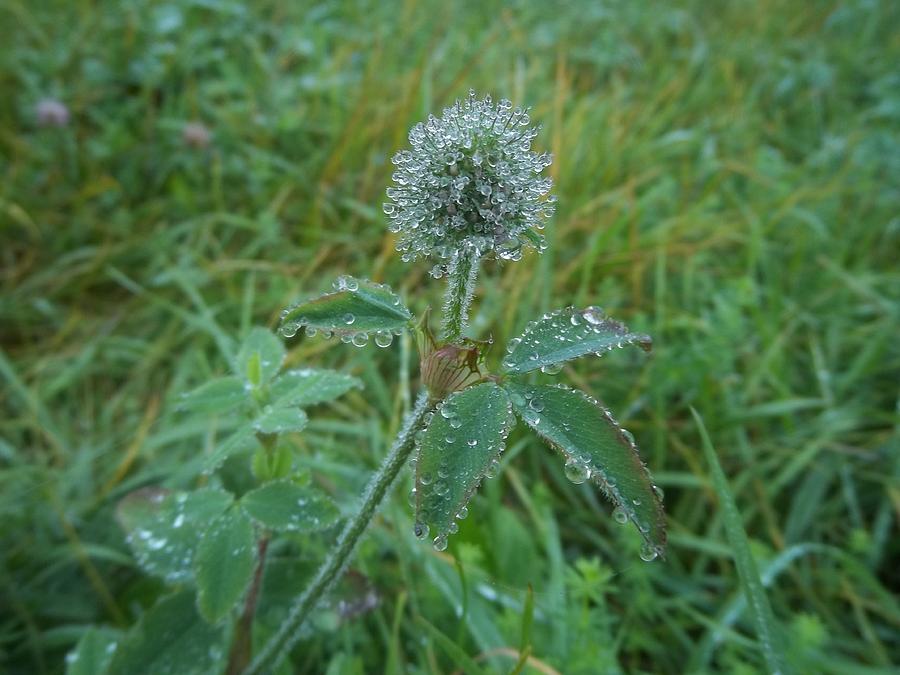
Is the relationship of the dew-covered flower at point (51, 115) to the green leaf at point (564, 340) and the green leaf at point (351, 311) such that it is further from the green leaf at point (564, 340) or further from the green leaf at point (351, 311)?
the green leaf at point (564, 340)

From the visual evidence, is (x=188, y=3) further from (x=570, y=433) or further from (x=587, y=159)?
(x=570, y=433)

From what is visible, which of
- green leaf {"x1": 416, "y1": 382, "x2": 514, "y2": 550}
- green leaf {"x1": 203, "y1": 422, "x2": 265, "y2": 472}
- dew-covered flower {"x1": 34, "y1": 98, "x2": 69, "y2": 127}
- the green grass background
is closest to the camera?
green leaf {"x1": 416, "y1": 382, "x2": 514, "y2": 550}

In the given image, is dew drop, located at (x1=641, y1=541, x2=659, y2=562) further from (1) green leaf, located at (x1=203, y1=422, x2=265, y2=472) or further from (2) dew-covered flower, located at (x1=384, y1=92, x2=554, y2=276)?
(1) green leaf, located at (x1=203, y1=422, x2=265, y2=472)

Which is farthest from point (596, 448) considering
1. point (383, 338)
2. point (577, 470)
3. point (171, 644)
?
point (171, 644)

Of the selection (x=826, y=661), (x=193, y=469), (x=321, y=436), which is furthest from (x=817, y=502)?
(x=193, y=469)

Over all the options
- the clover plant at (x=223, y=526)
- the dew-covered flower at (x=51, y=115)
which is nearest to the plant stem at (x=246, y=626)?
the clover plant at (x=223, y=526)

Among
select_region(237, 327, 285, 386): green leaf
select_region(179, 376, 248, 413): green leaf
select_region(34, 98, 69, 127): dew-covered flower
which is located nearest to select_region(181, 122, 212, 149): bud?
select_region(34, 98, 69, 127): dew-covered flower

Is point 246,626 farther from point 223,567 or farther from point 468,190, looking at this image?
point 468,190
